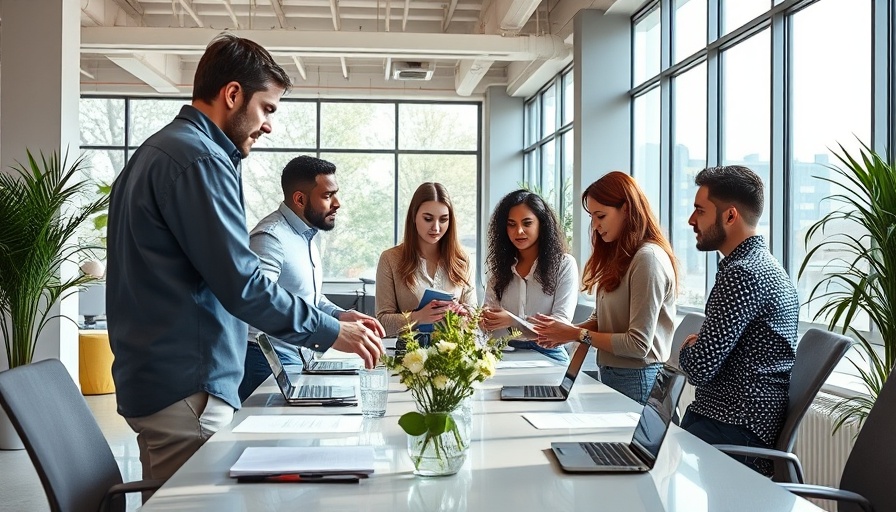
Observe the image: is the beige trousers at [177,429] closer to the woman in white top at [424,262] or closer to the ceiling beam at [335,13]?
the woman in white top at [424,262]

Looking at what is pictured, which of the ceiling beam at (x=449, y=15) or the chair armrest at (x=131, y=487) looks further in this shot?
the ceiling beam at (x=449, y=15)

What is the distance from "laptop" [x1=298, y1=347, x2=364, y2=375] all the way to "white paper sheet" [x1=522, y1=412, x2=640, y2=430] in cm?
101

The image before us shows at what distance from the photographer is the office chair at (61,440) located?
6.08ft

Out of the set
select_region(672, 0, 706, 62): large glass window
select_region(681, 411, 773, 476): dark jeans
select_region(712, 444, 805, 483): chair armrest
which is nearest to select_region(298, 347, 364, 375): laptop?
select_region(681, 411, 773, 476): dark jeans

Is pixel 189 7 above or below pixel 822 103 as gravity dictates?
above

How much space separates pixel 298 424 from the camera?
225 centimetres

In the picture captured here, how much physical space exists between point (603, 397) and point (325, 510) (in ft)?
4.55

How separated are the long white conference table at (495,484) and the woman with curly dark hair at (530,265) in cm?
187

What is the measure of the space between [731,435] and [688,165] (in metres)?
4.28

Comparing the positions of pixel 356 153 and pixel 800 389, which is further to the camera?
pixel 356 153

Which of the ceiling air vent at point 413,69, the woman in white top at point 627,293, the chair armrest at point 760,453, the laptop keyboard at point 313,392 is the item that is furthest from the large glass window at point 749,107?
the ceiling air vent at point 413,69

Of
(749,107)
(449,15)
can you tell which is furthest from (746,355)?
(449,15)

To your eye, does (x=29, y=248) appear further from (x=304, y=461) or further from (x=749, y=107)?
(x=749, y=107)

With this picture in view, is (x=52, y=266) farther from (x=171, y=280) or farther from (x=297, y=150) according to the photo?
(x=297, y=150)
